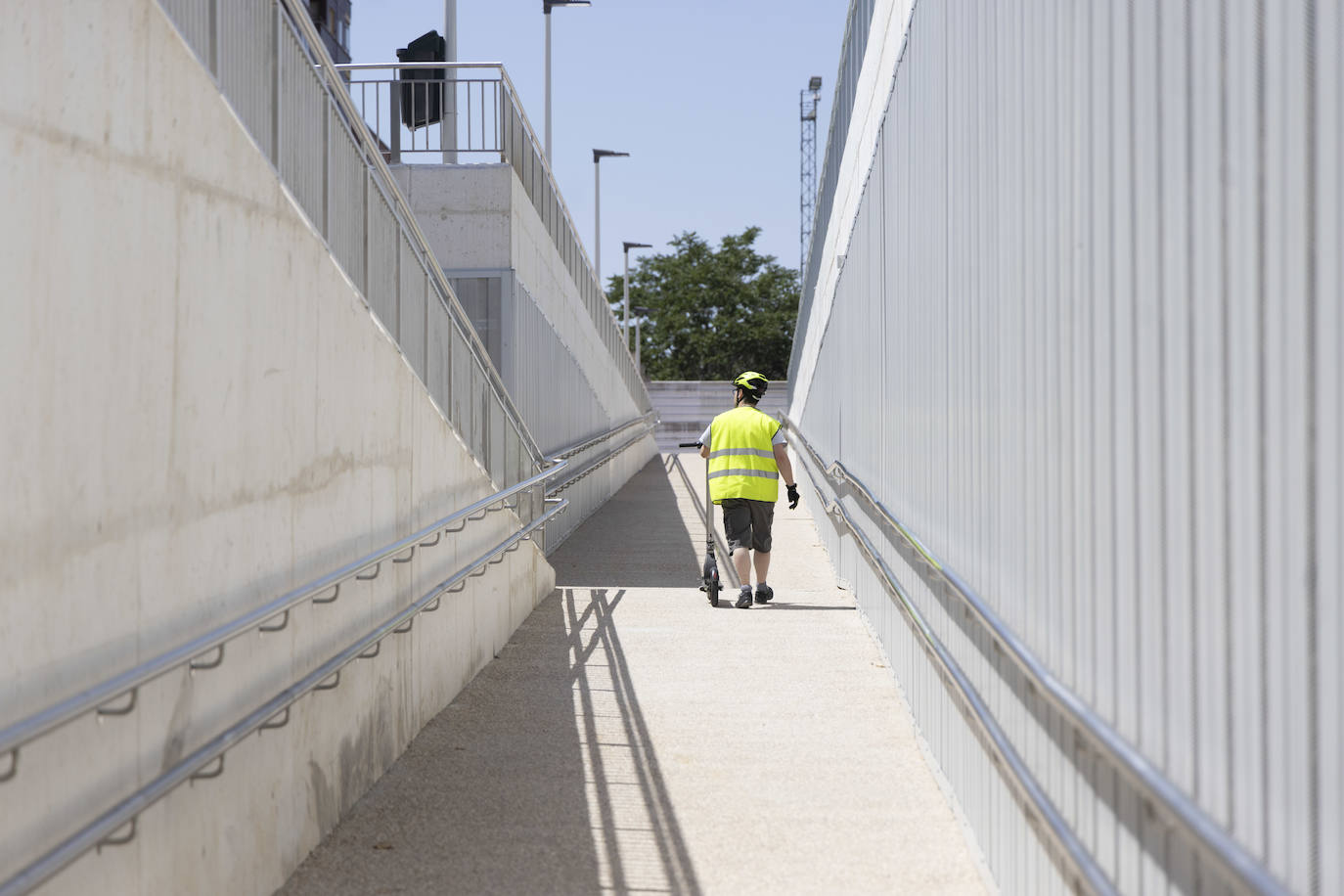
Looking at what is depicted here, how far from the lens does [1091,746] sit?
340cm

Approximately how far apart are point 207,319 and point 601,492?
19348mm

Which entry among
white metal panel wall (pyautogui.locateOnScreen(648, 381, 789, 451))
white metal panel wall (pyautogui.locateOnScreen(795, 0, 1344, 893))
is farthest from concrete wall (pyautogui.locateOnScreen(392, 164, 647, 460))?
white metal panel wall (pyautogui.locateOnScreen(648, 381, 789, 451))

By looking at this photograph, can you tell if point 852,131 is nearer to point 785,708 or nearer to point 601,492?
point 785,708

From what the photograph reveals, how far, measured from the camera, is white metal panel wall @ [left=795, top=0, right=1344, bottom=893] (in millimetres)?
2180

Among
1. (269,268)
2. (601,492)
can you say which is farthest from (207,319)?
(601,492)

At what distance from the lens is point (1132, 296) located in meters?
3.12

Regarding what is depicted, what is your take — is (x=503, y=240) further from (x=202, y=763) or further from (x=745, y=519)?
(x=202, y=763)

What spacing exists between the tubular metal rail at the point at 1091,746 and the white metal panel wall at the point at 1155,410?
0.05 meters

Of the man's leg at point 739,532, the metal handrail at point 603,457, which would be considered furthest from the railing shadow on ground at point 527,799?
the metal handrail at point 603,457

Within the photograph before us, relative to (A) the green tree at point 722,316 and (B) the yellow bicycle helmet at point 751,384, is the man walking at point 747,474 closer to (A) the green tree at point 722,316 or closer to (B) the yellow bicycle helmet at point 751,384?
(B) the yellow bicycle helmet at point 751,384

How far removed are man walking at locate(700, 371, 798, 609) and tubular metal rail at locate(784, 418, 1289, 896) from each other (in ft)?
15.2

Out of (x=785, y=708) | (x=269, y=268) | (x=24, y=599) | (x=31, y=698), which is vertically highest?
(x=269, y=268)

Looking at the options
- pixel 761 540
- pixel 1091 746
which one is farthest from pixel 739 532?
pixel 1091 746

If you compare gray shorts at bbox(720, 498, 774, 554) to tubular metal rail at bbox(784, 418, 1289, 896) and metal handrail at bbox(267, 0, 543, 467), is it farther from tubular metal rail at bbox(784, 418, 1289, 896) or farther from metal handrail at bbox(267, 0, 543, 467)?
tubular metal rail at bbox(784, 418, 1289, 896)
